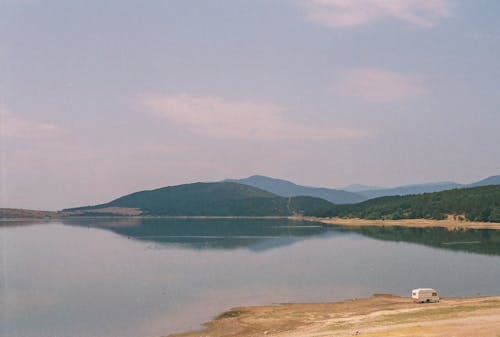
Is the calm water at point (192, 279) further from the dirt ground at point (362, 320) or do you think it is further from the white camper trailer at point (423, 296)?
the white camper trailer at point (423, 296)

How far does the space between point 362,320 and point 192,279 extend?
157ft

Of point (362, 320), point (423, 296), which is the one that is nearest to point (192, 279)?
point (423, 296)

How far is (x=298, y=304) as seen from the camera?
230 feet

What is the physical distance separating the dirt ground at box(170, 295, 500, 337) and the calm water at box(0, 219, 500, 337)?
5.24m

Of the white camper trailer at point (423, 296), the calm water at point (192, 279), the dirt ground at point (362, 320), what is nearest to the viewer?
the dirt ground at point (362, 320)

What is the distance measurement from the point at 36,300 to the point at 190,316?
1037 inches

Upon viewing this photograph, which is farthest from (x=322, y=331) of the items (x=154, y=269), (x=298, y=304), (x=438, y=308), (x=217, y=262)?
(x=217, y=262)

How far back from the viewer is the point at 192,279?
9600cm

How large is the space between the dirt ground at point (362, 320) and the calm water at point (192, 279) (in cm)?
524

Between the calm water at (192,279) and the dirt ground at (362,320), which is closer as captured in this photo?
the dirt ground at (362,320)

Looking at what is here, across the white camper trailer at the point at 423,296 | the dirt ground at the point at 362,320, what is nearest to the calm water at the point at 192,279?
the dirt ground at the point at 362,320

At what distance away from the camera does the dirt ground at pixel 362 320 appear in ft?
141

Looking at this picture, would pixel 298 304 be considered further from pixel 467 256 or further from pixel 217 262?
pixel 467 256

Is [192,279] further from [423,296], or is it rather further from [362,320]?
[362,320]
